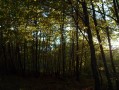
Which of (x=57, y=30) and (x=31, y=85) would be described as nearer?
(x=31, y=85)

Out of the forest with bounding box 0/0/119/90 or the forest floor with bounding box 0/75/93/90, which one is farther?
the forest floor with bounding box 0/75/93/90

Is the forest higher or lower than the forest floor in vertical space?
higher

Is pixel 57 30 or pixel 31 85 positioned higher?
pixel 57 30

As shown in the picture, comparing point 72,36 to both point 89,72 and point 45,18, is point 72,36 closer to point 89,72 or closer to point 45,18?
Result: point 89,72

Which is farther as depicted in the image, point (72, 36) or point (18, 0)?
point (72, 36)

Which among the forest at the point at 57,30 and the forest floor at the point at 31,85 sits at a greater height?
the forest at the point at 57,30

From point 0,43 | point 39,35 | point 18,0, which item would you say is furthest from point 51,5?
point 39,35

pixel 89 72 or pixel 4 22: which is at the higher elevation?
pixel 4 22

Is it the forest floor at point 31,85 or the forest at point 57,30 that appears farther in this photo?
the forest floor at point 31,85

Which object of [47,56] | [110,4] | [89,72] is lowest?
[89,72]

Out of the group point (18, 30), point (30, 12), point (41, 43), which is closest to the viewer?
point (30, 12)

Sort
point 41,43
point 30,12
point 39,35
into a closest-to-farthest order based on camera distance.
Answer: point 30,12, point 39,35, point 41,43

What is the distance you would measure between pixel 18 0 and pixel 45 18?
330cm

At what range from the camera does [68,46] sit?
46.3m
